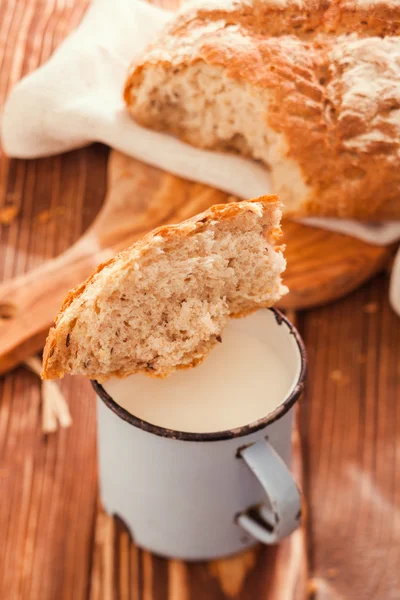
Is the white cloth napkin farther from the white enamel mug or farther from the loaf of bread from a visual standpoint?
the white enamel mug

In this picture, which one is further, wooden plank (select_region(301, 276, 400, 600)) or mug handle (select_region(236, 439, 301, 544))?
wooden plank (select_region(301, 276, 400, 600))

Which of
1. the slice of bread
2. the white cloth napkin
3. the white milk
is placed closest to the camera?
the slice of bread

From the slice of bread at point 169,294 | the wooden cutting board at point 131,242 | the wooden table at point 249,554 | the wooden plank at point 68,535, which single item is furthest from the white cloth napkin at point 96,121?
the slice of bread at point 169,294

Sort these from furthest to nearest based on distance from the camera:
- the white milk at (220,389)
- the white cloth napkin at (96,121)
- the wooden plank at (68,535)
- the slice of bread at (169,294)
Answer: the white cloth napkin at (96,121)
the wooden plank at (68,535)
the white milk at (220,389)
the slice of bread at (169,294)

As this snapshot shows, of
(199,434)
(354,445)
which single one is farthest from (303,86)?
(199,434)

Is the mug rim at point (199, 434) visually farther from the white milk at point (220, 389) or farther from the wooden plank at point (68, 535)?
the wooden plank at point (68, 535)

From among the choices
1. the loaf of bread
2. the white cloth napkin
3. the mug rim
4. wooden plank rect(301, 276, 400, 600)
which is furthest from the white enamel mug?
the white cloth napkin
